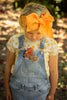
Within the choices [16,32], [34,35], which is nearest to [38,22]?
[34,35]

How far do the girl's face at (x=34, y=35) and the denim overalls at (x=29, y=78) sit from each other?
10 cm

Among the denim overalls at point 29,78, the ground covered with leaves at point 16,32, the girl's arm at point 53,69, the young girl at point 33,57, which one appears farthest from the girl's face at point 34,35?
the ground covered with leaves at point 16,32

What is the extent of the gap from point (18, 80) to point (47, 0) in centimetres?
425

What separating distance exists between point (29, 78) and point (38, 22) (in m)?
0.63

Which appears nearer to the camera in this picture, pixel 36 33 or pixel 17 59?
pixel 36 33

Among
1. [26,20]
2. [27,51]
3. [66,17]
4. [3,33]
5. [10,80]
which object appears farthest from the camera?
[66,17]

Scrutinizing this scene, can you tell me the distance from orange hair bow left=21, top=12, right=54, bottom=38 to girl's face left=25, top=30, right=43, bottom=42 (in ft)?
0.16

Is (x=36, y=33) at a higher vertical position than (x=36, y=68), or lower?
higher

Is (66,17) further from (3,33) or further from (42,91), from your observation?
(42,91)

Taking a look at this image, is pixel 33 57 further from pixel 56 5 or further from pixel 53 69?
pixel 56 5

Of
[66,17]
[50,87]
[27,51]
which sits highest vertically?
[27,51]

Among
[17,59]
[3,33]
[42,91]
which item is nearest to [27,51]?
[17,59]

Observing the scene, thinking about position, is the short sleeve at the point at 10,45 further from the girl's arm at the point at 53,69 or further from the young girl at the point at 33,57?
the girl's arm at the point at 53,69

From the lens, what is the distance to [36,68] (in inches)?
78.5
